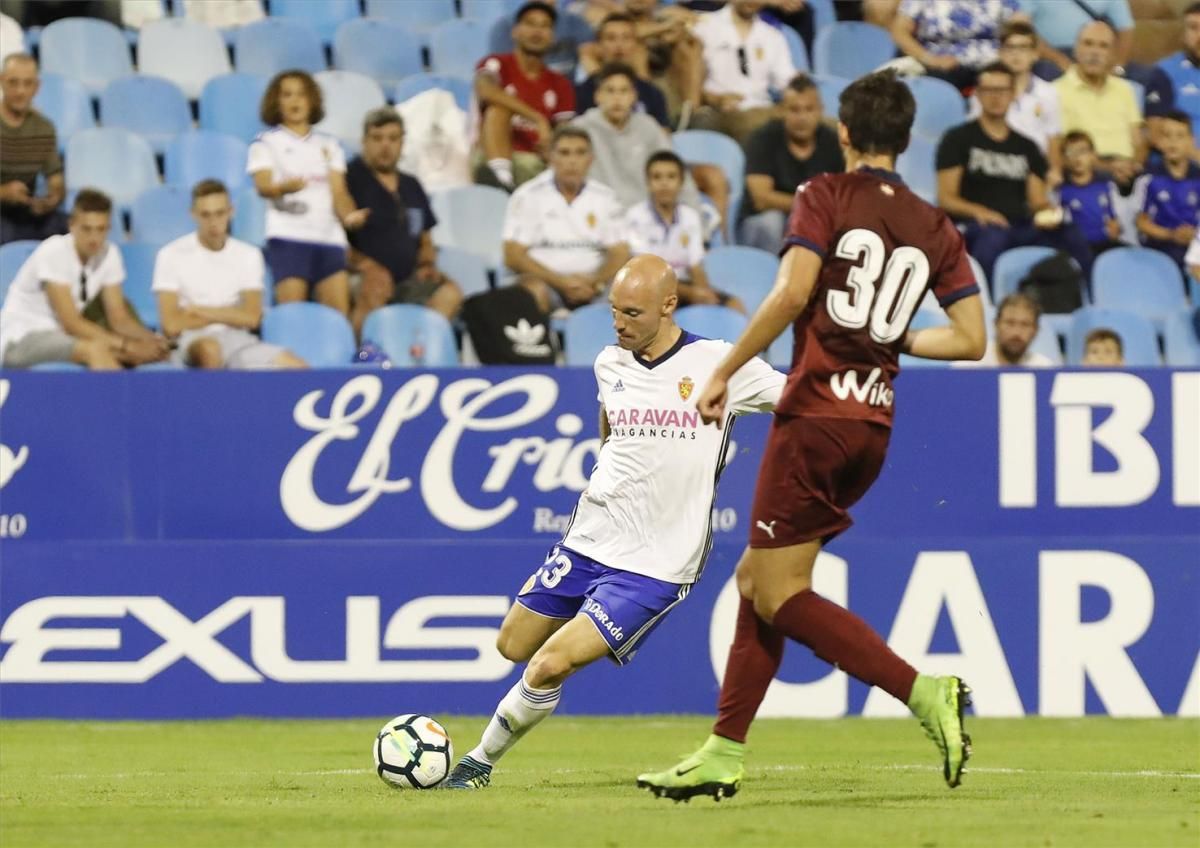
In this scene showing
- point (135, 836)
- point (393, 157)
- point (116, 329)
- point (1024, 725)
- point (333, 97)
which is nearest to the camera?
point (135, 836)

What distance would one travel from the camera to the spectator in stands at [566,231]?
12062 mm

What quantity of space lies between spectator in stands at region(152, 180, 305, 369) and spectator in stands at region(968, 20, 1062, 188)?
Answer: 4.95 meters

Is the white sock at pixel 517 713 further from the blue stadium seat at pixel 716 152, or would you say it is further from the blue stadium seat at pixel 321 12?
the blue stadium seat at pixel 321 12

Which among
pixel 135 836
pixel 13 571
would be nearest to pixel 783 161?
pixel 13 571

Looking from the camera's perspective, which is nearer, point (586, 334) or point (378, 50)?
point (586, 334)

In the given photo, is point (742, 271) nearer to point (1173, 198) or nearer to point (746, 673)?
point (1173, 198)

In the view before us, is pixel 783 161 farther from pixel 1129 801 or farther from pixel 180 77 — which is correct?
pixel 1129 801

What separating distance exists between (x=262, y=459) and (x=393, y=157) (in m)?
2.40

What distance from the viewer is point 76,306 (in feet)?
37.3

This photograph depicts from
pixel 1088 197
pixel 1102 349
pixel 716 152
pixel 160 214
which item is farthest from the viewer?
pixel 1088 197

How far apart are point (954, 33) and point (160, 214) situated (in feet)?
18.2

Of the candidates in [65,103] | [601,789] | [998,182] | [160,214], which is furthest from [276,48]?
[601,789]

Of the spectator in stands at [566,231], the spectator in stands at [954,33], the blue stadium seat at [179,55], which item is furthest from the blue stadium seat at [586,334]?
the spectator in stands at [954,33]

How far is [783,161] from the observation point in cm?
1278
